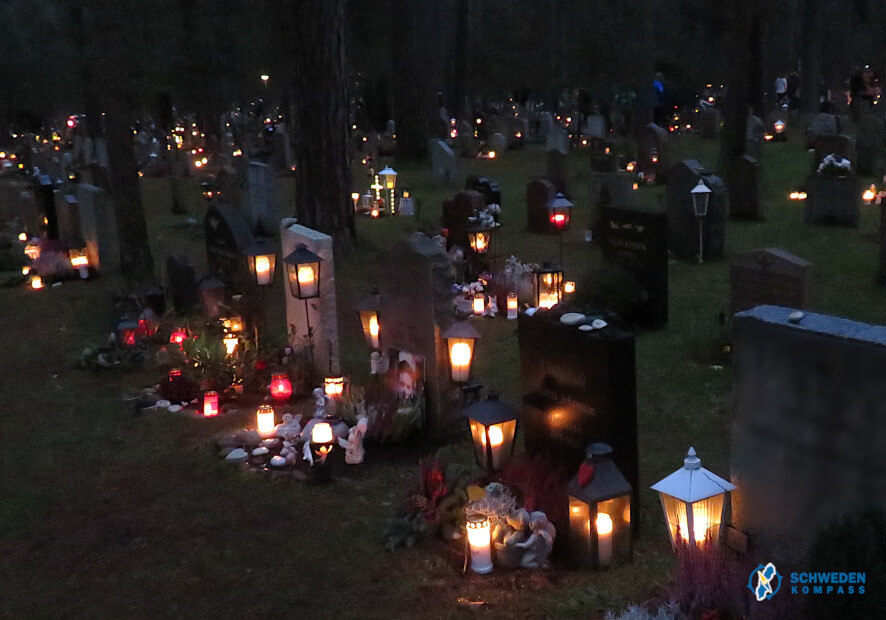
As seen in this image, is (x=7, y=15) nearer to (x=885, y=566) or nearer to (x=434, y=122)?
(x=434, y=122)

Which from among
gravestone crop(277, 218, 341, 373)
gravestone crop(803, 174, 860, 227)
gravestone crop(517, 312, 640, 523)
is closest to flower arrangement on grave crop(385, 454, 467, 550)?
gravestone crop(517, 312, 640, 523)

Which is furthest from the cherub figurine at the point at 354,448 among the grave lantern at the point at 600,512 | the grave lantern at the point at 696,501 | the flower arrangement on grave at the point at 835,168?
the flower arrangement on grave at the point at 835,168

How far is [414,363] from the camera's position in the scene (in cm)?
884

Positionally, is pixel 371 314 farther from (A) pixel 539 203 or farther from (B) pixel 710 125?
(B) pixel 710 125

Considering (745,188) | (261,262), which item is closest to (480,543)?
(261,262)

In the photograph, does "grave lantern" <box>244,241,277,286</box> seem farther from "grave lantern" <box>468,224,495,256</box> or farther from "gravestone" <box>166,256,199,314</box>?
"grave lantern" <box>468,224,495,256</box>

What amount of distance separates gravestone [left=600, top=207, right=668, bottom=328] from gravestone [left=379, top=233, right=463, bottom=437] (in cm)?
390

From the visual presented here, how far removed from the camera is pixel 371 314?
1006cm

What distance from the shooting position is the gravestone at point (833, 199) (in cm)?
1767

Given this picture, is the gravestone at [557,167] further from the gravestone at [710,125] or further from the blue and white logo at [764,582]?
the gravestone at [710,125]

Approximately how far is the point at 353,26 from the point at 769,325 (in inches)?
1500

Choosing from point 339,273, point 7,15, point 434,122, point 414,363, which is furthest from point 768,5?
point 7,15

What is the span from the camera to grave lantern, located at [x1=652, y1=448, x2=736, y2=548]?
17.5ft

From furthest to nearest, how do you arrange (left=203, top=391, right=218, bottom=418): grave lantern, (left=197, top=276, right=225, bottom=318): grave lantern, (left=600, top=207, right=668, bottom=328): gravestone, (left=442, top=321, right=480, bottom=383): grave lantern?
(left=197, top=276, right=225, bottom=318): grave lantern < (left=600, top=207, right=668, bottom=328): gravestone < (left=203, top=391, right=218, bottom=418): grave lantern < (left=442, top=321, right=480, bottom=383): grave lantern
